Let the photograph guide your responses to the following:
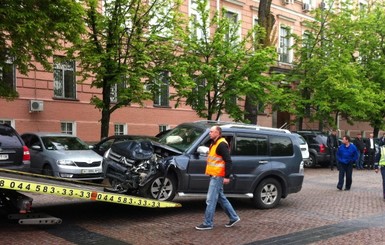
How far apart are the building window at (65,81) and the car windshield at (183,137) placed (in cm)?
1123

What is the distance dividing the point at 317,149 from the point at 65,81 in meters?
12.5

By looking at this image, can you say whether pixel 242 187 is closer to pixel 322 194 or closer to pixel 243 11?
pixel 322 194

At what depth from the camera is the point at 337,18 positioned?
1053 inches

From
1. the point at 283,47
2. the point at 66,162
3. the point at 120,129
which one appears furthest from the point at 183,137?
the point at 283,47

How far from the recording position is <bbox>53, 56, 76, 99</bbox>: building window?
20875 mm

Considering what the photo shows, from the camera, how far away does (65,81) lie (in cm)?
2130

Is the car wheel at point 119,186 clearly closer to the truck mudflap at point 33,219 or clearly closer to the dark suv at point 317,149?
the truck mudflap at point 33,219

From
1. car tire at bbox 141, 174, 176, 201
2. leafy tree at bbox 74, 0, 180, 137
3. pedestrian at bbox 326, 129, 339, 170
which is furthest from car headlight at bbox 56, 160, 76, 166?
pedestrian at bbox 326, 129, 339, 170

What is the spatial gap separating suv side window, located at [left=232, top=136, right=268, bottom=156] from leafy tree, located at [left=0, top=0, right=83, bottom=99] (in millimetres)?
5928

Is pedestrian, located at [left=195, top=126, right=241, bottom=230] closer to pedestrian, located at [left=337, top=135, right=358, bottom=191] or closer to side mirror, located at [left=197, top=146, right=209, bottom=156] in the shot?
side mirror, located at [left=197, top=146, right=209, bottom=156]

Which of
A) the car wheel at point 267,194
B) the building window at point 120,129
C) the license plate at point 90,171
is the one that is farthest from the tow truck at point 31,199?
the building window at point 120,129

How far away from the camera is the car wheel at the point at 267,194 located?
10.6 m

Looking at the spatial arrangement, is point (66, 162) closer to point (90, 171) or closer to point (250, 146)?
point (90, 171)

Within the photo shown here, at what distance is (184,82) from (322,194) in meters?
6.45
